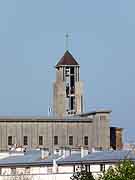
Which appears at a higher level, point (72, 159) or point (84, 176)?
point (72, 159)

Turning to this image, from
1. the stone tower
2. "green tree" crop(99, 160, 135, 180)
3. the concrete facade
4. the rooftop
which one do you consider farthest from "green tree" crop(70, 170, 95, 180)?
the stone tower

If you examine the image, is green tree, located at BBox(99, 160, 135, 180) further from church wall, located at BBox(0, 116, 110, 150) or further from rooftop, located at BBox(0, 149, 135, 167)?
church wall, located at BBox(0, 116, 110, 150)

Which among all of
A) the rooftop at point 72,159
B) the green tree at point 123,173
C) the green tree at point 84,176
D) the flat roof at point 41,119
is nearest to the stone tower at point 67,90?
the flat roof at point 41,119

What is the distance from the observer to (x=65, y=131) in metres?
106

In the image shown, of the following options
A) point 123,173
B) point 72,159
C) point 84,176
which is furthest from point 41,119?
point 123,173

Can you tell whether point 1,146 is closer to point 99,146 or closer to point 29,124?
point 29,124

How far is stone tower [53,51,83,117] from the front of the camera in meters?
114

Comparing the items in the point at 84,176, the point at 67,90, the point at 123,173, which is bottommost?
the point at 84,176

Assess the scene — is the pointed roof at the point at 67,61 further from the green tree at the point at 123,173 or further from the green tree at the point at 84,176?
the green tree at the point at 123,173

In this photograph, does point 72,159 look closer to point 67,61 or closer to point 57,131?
point 57,131

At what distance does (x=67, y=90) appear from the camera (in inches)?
4564

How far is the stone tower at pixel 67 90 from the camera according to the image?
374 feet

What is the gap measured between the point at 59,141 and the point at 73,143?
1.56 metres

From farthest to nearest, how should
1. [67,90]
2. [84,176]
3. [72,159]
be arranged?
[67,90] < [72,159] < [84,176]
